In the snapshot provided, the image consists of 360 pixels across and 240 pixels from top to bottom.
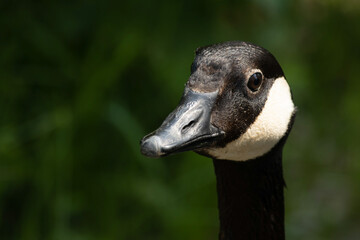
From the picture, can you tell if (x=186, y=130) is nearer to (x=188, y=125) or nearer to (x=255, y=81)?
(x=188, y=125)

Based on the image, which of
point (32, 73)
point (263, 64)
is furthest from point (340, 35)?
point (263, 64)

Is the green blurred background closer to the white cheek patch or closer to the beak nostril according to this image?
the white cheek patch

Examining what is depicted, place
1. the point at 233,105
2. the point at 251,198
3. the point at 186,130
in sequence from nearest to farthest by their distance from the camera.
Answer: the point at 186,130 < the point at 233,105 < the point at 251,198

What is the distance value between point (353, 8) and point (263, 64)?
2.50m

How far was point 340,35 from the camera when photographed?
4.49 meters

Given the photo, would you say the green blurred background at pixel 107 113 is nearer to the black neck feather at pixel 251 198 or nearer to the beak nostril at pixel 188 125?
the black neck feather at pixel 251 198

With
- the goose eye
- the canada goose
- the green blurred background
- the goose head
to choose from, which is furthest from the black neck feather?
the green blurred background

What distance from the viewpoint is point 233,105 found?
2.12 meters

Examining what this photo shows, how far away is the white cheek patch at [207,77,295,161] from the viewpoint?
215cm

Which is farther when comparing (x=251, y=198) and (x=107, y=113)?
(x=107, y=113)

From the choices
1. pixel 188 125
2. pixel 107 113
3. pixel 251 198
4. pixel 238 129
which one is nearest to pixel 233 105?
pixel 238 129

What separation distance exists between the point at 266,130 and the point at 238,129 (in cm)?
13

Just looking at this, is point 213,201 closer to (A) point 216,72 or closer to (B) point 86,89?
(B) point 86,89

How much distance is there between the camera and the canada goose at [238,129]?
6.48ft
